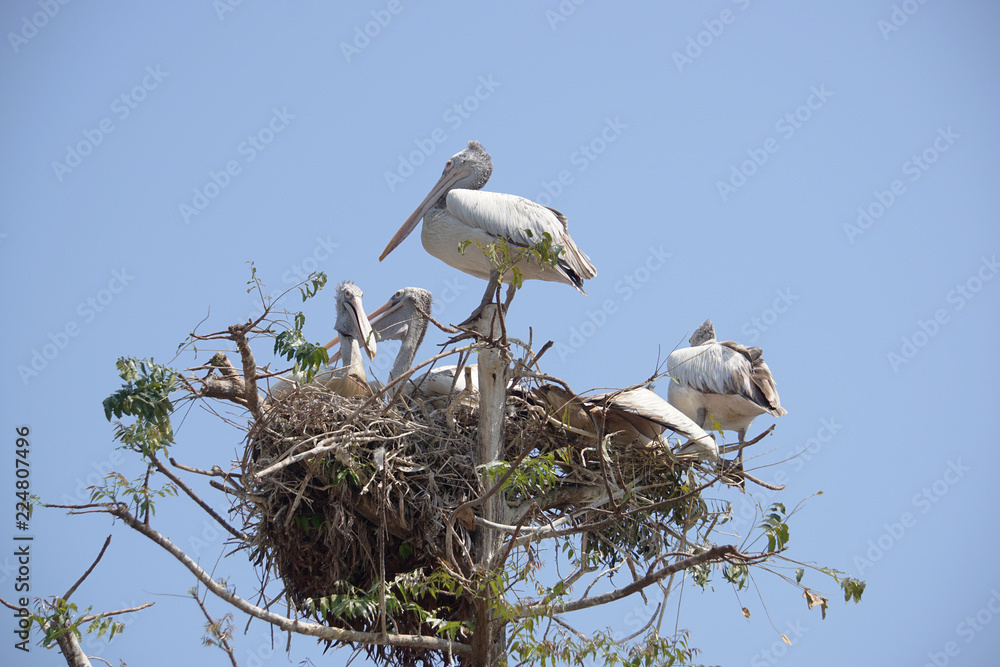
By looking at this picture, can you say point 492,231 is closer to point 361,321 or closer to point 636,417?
point 636,417

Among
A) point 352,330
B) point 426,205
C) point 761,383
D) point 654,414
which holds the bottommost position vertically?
point 654,414

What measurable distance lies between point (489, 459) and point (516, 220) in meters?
1.66

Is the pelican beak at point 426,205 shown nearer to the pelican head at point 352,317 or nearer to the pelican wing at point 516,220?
the pelican head at point 352,317

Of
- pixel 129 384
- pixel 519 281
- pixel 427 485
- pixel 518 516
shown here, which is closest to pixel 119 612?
pixel 129 384

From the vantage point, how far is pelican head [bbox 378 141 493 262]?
8.22 metres

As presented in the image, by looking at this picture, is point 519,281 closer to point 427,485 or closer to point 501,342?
point 501,342

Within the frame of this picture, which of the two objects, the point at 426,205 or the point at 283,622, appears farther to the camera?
the point at 426,205

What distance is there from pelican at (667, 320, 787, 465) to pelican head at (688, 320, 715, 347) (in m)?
1.19

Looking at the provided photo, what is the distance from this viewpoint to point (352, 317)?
8.55m

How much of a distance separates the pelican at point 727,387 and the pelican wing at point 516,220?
163 cm

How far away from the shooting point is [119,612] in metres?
5.68

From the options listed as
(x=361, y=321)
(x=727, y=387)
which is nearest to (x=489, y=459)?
(x=361, y=321)

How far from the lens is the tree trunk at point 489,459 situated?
6211 mm

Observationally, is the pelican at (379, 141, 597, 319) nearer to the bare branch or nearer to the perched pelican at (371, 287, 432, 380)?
the perched pelican at (371, 287, 432, 380)
